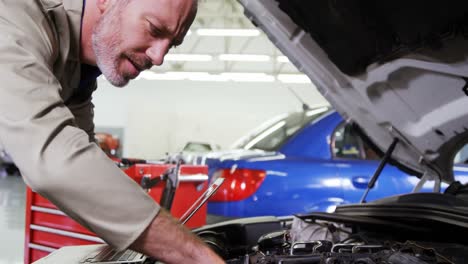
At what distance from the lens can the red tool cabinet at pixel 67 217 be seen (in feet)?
8.84

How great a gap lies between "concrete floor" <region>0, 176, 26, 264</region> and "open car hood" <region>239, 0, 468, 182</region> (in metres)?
3.03

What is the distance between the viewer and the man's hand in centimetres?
92

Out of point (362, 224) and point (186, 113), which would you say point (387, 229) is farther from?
point (186, 113)

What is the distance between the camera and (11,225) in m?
5.00

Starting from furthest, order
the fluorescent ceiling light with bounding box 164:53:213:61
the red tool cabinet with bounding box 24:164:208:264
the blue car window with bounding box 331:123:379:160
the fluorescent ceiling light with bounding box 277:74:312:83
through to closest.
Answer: the fluorescent ceiling light with bounding box 277:74:312:83
the fluorescent ceiling light with bounding box 164:53:213:61
the blue car window with bounding box 331:123:379:160
the red tool cabinet with bounding box 24:164:208:264

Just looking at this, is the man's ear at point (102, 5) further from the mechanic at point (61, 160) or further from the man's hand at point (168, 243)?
the man's hand at point (168, 243)

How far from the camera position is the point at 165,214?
0.95 m

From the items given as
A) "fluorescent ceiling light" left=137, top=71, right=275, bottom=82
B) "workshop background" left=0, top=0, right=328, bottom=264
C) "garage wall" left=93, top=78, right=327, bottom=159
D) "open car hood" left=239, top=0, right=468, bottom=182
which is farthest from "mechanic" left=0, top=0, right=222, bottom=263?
"fluorescent ceiling light" left=137, top=71, right=275, bottom=82

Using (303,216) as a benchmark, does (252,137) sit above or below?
below

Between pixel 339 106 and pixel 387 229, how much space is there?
2.54ft

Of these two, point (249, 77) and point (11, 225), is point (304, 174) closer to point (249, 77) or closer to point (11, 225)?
point (11, 225)

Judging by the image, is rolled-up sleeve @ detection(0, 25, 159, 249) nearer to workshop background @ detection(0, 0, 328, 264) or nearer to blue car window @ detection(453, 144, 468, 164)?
blue car window @ detection(453, 144, 468, 164)

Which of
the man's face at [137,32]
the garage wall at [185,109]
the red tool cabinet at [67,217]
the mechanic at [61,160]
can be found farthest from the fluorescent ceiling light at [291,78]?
the mechanic at [61,160]

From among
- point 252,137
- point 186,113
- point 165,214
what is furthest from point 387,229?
point 186,113
